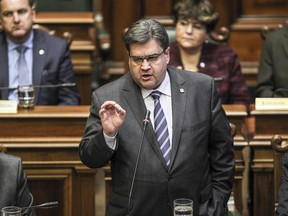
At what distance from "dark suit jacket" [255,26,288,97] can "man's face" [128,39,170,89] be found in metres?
1.46

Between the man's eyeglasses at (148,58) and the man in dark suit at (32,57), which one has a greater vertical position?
the man's eyeglasses at (148,58)

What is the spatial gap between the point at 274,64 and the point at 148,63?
1612mm

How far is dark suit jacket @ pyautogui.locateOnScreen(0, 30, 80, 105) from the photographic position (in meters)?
4.44

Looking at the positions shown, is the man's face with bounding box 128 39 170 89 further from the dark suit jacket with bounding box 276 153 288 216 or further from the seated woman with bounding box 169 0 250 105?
the seated woman with bounding box 169 0 250 105

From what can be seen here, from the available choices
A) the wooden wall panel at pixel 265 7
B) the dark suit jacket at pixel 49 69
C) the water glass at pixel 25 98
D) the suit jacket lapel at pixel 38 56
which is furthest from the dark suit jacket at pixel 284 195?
the wooden wall panel at pixel 265 7

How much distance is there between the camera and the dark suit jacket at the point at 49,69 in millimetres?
4438

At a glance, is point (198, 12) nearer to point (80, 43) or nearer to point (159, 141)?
point (80, 43)

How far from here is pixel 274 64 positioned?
456 centimetres

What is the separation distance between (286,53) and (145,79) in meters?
1.64

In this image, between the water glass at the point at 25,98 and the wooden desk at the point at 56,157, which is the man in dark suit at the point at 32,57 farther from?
the wooden desk at the point at 56,157

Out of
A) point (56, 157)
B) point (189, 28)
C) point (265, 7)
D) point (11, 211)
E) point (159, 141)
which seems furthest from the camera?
point (265, 7)

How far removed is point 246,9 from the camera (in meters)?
5.50

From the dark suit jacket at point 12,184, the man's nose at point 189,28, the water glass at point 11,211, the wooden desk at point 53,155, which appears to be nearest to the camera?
the water glass at point 11,211

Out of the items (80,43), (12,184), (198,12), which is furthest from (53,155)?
(80,43)
